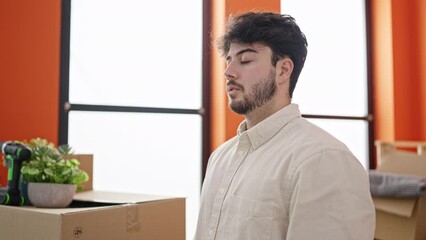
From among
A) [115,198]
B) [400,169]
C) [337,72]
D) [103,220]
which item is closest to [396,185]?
[400,169]

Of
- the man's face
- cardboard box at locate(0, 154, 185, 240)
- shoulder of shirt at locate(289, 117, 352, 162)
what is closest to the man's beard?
the man's face

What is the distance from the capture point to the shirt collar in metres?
1.11

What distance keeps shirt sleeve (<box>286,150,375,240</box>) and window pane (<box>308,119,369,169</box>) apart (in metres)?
2.34

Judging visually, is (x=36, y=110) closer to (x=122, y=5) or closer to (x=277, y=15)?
(x=122, y=5)

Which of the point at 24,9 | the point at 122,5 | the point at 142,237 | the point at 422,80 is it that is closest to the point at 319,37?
the point at 422,80

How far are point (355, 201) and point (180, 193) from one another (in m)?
1.89

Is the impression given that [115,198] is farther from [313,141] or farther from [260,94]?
[313,141]

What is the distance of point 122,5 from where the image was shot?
2594 millimetres

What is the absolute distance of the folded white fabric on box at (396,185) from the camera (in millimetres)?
2328

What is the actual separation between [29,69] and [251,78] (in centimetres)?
138

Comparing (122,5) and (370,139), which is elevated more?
(122,5)

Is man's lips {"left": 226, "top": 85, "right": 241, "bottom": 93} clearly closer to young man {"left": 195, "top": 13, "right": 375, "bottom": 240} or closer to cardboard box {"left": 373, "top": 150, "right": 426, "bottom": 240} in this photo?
young man {"left": 195, "top": 13, "right": 375, "bottom": 240}

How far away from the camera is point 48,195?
129 cm

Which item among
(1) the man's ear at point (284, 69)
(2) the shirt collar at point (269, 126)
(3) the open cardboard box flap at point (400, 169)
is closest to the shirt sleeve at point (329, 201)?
(2) the shirt collar at point (269, 126)
